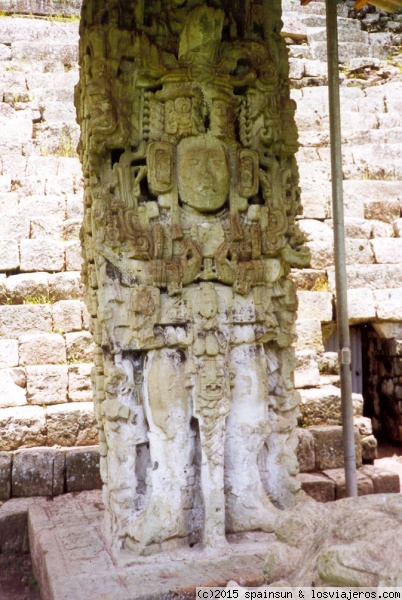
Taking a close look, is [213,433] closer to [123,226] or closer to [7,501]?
[123,226]

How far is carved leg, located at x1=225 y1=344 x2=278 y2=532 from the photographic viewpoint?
471 cm

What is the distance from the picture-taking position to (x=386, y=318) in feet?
26.7

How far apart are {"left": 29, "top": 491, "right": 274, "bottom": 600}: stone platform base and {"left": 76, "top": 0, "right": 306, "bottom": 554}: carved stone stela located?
0.40ft

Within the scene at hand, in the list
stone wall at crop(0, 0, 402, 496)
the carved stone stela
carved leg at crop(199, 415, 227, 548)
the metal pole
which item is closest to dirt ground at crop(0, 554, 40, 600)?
the carved stone stela

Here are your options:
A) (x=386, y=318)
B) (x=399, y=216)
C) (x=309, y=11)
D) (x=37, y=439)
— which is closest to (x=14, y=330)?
(x=37, y=439)

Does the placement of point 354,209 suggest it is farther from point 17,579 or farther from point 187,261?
point 17,579

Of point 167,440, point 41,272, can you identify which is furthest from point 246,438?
point 41,272

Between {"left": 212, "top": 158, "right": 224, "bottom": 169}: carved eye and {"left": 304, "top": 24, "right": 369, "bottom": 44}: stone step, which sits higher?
{"left": 304, "top": 24, "right": 369, "bottom": 44}: stone step

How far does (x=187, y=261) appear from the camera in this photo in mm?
4664

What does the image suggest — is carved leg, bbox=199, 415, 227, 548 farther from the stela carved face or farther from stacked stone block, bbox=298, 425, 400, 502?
stacked stone block, bbox=298, 425, 400, 502

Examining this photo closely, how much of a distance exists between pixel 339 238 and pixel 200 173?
150cm

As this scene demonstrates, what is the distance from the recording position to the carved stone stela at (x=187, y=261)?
4582 millimetres

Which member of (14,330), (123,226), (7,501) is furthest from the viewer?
(14,330)

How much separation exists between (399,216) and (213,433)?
6.13m
